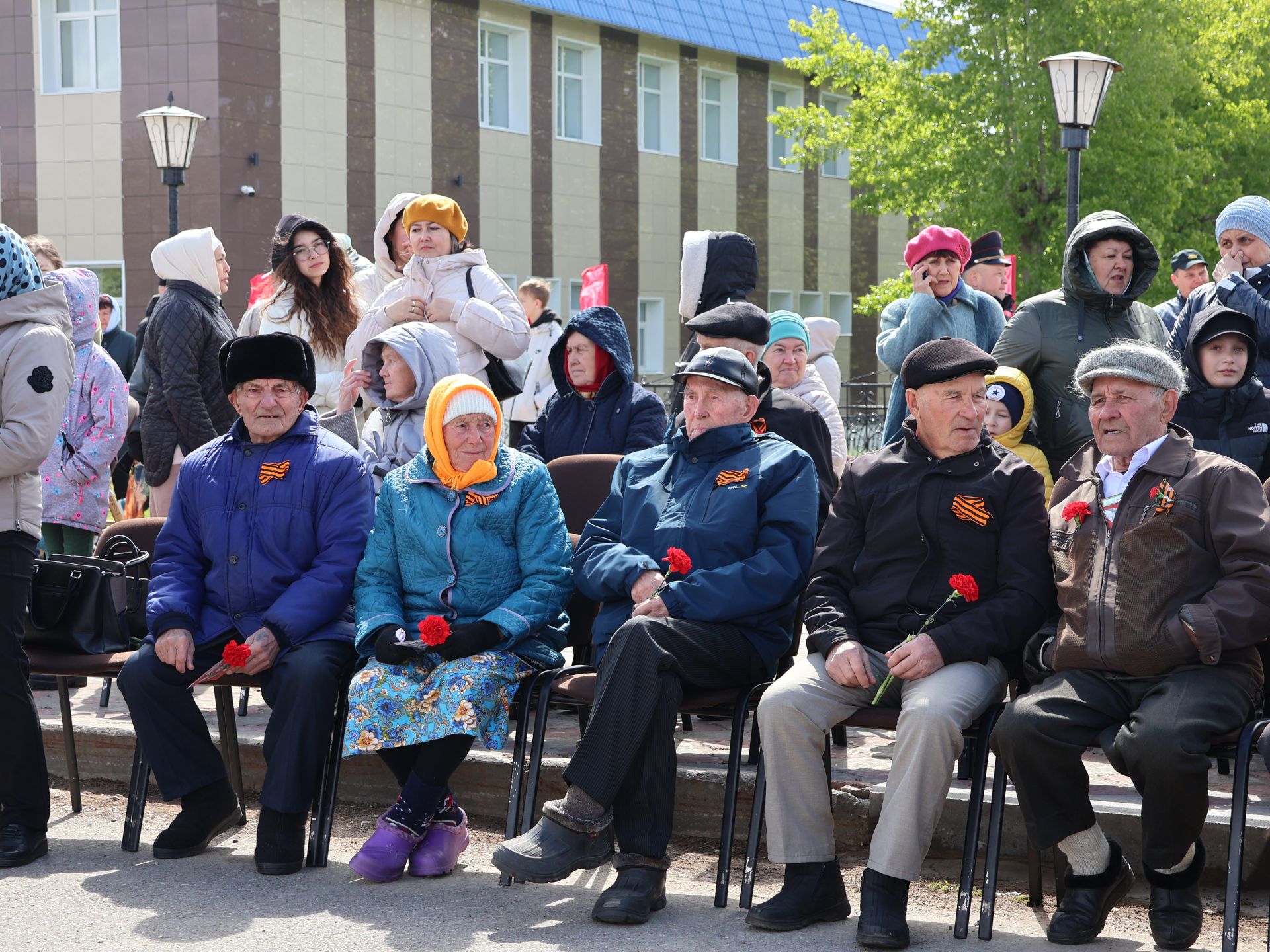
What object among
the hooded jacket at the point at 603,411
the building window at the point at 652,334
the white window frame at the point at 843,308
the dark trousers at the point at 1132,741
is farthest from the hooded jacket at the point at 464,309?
the white window frame at the point at 843,308

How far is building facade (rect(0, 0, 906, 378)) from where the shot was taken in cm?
2080

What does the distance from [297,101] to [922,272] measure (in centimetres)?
1578

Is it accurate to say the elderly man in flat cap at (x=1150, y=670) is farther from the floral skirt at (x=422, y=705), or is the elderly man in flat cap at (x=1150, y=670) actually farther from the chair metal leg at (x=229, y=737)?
the chair metal leg at (x=229, y=737)

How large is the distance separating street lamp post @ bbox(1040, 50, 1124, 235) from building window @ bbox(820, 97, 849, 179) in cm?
1767

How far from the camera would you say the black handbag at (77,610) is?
5719 mm

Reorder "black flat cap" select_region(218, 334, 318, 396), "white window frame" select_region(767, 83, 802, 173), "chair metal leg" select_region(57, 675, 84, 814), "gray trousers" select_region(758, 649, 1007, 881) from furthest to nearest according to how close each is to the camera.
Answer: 1. "white window frame" select_region(767, 83, 802, 173)
2. "chair metal leg" select_region(57, 675, 84, 814)
3. "black flat cap" select_region(218, 334, 318, 396)
4. "gray trousers" select_region(758, 649, 1007, 881)

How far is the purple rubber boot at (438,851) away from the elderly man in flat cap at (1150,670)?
1853 millimetres

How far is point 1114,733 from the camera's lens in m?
4.38

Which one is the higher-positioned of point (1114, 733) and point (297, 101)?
point (297, 101)

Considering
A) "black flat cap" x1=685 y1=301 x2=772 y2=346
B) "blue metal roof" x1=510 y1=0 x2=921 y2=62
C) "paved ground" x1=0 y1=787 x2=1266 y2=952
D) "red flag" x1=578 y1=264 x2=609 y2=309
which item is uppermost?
"blue metal roof" x1=510 y1=0 x2=921 y2=62

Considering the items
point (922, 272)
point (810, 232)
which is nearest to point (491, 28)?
point (810, 232)

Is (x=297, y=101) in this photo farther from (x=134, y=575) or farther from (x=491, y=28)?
(x=134, y=575)

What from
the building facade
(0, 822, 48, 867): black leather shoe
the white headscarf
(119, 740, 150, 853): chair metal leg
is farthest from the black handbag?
A: the building facade

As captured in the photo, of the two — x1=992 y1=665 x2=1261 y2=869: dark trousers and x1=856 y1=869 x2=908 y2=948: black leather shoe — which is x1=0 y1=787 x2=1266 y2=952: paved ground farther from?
x1=992 y1=665 x2=1261 y2=869: dark trousers
